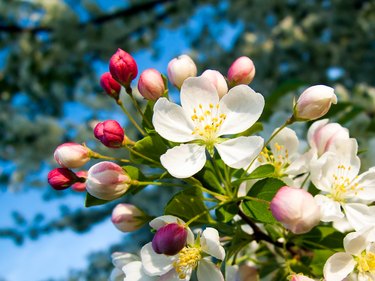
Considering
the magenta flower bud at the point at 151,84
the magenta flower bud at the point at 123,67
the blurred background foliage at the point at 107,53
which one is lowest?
the blurred background foliage at the point at 107,53

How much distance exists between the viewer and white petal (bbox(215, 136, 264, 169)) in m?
0.85

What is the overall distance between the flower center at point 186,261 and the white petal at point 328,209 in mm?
240

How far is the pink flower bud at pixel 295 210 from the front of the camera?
71 centimetres

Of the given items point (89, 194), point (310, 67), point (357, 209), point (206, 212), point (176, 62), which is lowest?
point (310, 67)

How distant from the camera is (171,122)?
93cm

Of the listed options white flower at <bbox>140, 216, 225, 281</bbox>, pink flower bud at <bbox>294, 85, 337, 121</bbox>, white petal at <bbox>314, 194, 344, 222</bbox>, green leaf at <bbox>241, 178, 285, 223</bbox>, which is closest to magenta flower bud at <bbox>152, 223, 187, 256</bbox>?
white flower at <bbox>140, 216, 225, 281</bbox>

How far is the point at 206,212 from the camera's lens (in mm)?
905

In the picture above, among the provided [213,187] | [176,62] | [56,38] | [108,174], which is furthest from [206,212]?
[56,38]

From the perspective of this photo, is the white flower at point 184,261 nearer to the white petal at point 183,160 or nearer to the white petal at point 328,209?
the white petal at point 183,160

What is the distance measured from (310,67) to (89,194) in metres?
5.79

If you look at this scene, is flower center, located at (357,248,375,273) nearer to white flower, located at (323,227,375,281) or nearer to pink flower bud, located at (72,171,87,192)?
white flower, located at (323,227,375,281)

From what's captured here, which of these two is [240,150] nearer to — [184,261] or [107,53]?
[184,261]

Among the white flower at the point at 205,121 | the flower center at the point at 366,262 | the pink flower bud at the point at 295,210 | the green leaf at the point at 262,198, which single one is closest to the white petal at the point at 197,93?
the white flower at the point at 205,121

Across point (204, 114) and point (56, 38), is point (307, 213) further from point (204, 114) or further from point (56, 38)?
point (56, 38)
